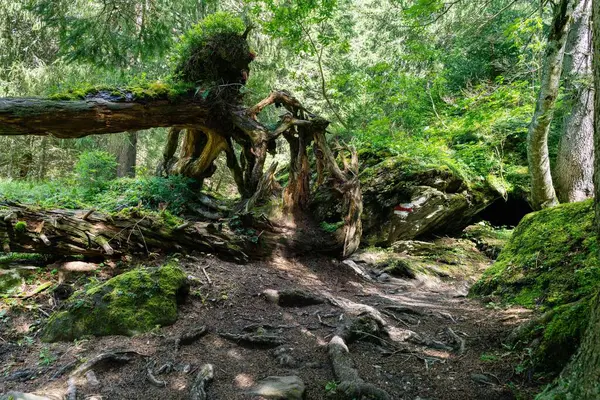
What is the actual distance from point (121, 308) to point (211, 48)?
529 centimetres

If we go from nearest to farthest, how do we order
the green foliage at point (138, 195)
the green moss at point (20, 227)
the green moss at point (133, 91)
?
the green moss at point (20, 227), the green moss at point (133, 91), the green foliage at point (138, 195)

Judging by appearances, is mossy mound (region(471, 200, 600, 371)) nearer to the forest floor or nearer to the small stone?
the forest floor

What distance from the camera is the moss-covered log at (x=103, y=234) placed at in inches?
175

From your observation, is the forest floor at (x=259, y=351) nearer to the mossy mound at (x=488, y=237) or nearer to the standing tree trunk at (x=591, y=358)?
the standing tree trunk at (x=591, y=358)

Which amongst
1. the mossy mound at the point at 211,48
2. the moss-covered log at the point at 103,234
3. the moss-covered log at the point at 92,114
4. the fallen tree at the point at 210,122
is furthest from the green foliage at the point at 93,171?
the moss-covered log at the point at 103,234

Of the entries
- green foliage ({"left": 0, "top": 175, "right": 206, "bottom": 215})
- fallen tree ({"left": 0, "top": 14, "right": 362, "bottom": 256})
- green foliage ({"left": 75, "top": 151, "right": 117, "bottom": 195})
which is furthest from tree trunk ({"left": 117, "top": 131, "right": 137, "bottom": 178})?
fallen tree ({"left": 0, "top": 14, "right": 362, "bottom": 256})

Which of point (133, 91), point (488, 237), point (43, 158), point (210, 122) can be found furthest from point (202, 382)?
point (43, 158)

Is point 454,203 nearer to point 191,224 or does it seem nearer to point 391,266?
point 391,266

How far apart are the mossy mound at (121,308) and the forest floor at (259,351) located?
13cm

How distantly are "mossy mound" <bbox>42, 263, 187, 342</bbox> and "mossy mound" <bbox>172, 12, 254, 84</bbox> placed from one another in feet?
14.6

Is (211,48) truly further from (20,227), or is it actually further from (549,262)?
(549,262)

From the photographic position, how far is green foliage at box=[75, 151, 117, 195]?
903 cm

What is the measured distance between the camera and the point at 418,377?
10.3 feet

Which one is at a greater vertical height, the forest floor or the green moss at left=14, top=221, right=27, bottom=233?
the green moss at left=14, top=221, right=27, bottom=233
